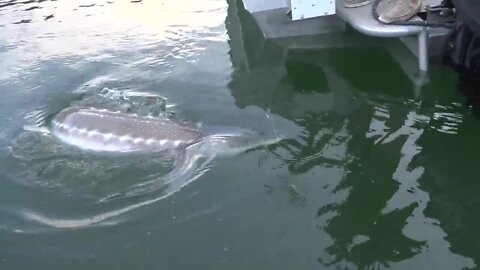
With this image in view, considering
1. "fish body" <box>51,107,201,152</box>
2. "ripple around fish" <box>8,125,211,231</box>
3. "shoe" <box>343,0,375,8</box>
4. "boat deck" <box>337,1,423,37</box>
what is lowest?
"ripple around fish" <box>8,125,211,231</box>

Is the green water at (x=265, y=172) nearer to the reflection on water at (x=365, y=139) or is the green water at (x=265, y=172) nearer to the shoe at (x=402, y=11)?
the reflection on water at (x=365, y=139)

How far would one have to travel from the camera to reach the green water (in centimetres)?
388

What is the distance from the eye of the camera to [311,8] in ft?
20.7

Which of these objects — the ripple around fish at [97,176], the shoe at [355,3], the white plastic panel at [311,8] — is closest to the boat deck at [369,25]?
the shoe at [355,3]

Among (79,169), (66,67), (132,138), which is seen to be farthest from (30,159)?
(66,67)

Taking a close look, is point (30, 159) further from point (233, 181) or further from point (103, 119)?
point (233, 181)

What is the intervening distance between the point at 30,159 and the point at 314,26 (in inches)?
138

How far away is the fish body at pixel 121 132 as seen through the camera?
496cm

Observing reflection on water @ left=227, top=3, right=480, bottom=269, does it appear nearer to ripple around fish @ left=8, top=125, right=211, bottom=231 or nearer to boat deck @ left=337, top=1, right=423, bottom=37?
boat deck @ left=337, top=1, right=423, bottom=37

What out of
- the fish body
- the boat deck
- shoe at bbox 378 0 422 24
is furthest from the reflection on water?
the fish body

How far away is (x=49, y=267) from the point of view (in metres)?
3.86

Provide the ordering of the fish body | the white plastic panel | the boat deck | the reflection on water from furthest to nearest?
the white plastic panel < the boat deck < the fish body < the reflection on water

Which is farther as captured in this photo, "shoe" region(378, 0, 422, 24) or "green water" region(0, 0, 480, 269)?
"shoe" region(378, 0, 422, 24)

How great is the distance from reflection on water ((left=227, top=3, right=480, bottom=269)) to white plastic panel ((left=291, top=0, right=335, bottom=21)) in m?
0.53
